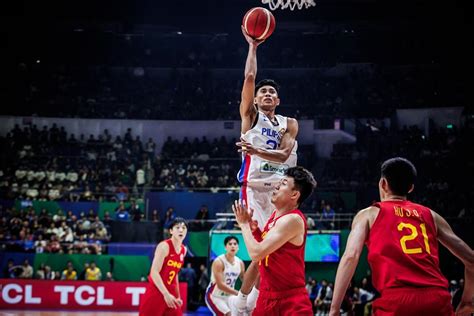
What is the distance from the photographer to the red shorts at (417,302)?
407 centimetres

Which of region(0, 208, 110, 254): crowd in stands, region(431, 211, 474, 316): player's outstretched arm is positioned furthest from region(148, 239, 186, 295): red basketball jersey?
region(0, 208, 110, 254): crowd in stands

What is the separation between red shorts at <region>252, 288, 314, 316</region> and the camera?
5133 mm

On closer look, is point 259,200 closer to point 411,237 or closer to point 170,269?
point 170,269

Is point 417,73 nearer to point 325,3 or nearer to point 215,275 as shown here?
point 325,3

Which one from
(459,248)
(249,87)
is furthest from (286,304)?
(249,87)

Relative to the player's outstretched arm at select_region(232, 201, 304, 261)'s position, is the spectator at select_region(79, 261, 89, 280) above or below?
below

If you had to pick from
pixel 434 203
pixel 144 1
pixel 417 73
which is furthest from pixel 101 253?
pixel 417 73

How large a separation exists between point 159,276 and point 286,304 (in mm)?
3759

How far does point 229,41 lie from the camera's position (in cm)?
3034

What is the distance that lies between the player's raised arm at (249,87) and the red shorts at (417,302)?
3.18 meters

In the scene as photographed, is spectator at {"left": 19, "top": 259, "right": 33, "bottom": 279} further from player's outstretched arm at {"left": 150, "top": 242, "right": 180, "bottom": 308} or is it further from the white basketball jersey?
player's outstretched arm at {"left": 150, "top": 242, "right": 180, "bottom": 308}

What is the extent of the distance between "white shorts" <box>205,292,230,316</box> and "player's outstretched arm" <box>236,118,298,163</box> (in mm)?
4206

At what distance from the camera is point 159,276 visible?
8.58m

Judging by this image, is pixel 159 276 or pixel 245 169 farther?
pixel 159 276
